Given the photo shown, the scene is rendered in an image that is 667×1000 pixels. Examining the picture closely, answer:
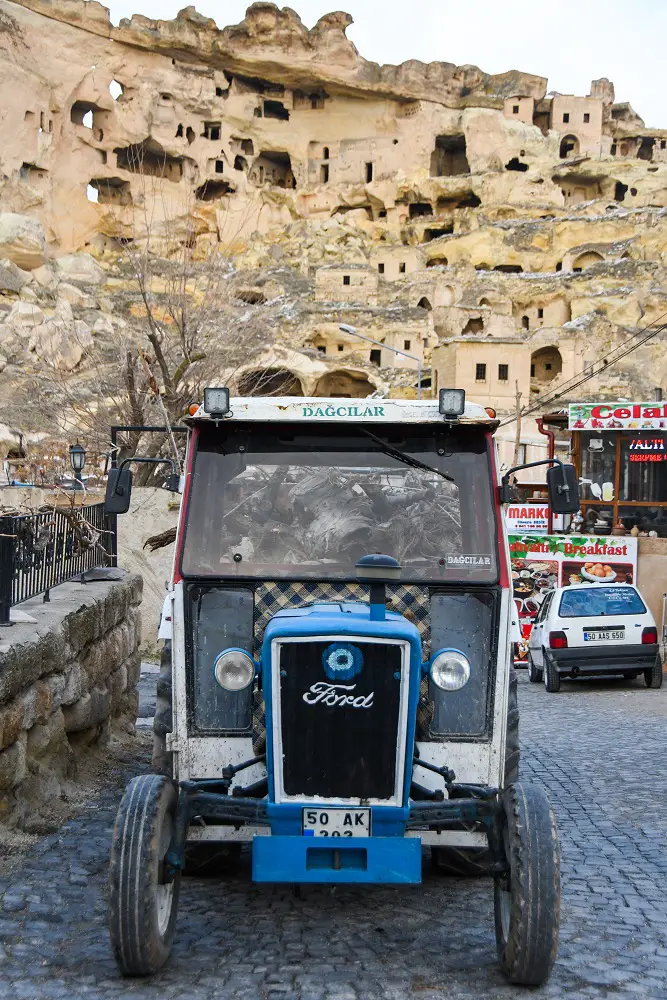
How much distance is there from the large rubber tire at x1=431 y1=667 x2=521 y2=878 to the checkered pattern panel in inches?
22.8

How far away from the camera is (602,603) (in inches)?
623

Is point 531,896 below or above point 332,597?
below

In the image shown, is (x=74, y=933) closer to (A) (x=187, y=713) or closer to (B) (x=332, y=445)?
(A) (x=187, y=713)

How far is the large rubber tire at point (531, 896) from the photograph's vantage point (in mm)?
3867

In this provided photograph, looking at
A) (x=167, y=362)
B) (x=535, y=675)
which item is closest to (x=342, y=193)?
(x=167, y=362)

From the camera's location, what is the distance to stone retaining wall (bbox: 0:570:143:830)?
5.61 m

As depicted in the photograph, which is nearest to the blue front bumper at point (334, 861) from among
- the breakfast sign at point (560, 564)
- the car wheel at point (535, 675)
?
the car wheel at point (535, 675)

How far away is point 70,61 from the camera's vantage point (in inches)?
3068

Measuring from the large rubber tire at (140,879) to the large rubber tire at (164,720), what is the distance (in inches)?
35.2

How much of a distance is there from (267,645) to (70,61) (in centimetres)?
8485

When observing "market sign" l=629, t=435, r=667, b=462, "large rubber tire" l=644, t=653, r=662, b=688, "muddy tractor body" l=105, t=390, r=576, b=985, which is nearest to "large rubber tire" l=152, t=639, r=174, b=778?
"muddy tractor body" l=105, t=390, r=576, b=985

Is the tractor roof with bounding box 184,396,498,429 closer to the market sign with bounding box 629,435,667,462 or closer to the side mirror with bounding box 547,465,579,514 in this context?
the side mirror with bounding box 547,465,579,514

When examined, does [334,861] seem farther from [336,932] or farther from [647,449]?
[647,449]

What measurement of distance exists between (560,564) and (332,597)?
17245 millimetres
